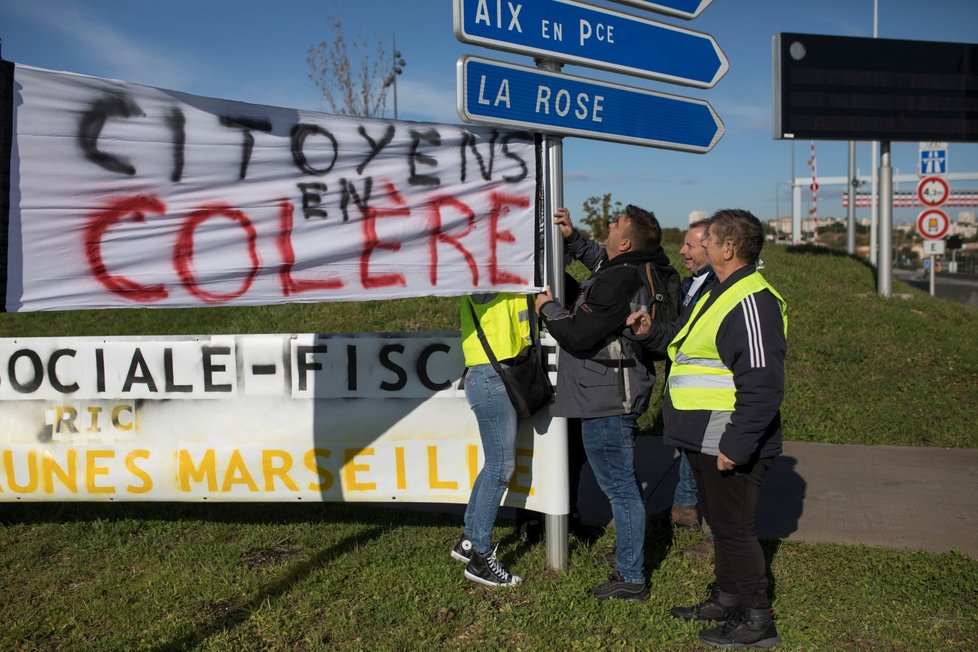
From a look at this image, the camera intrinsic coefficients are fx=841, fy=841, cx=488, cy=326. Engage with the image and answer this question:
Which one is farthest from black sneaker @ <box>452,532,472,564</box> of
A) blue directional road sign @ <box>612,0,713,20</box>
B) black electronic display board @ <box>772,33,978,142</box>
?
black electronic display board @ <box>772,33,978,142</box>

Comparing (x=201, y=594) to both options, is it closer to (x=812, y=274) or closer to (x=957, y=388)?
(x=957, y=388)

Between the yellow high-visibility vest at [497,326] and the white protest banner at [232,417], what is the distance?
59 centimetres

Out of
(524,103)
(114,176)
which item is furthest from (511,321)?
(114,176)

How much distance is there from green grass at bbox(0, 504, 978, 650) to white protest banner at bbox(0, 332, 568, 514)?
31 centimetres

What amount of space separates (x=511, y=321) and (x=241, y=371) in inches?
68.6

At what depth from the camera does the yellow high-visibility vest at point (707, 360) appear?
346cm

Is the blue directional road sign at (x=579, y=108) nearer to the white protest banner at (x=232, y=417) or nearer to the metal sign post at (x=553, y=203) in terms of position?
the metal sign post at (x=553, y=203)

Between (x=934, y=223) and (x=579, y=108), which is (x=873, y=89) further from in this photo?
(x=579, y=108)

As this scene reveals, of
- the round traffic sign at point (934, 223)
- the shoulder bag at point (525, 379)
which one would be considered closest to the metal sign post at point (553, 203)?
the shoulder bag at point (525, 379)

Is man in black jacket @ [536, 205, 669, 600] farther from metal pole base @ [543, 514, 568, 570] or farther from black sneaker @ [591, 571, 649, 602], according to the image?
metal pole base @ [543, 514, 568, 570]

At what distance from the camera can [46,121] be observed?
3439 mm

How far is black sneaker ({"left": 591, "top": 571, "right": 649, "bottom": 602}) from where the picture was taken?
4070mm

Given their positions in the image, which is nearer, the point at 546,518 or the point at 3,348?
the point at 546,518

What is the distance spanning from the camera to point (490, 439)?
166 inches
